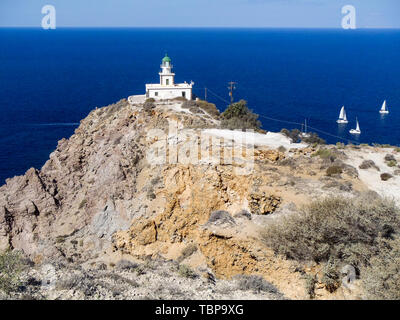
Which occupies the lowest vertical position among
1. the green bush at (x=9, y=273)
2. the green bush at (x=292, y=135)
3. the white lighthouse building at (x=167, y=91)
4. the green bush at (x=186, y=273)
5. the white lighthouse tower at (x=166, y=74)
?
the green bush at (x=186, y=273)

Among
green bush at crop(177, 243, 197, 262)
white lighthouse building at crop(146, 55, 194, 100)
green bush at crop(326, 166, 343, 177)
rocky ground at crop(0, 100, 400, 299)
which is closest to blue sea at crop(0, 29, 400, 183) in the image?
rocky ground at crop(0, 100, 400, 299)

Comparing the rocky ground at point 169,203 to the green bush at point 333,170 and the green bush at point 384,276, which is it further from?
the green bush at point 384,276

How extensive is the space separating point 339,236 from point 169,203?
11375 mm

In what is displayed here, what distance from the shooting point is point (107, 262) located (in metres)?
24.2

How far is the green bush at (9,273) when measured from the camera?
13242 millimetres

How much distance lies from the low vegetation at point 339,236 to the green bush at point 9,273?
9.52 metres

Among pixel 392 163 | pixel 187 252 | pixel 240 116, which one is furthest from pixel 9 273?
pixel 240 116

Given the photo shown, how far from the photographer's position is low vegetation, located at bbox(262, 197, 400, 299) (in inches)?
562

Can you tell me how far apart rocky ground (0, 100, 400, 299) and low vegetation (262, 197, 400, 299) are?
2.03 feet

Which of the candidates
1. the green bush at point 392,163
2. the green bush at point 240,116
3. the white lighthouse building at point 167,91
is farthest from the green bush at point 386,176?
the white lighthouse building at point 167,91

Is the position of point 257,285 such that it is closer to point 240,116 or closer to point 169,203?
point 169,203

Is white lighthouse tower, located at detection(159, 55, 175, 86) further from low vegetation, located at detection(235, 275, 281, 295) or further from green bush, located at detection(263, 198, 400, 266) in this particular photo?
low vegetation, located at detection(235, 275, 281, 295)

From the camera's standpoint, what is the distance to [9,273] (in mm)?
14164
